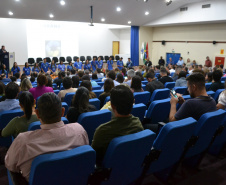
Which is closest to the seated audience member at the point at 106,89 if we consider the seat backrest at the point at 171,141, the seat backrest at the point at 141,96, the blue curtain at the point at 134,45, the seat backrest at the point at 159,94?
the seat backrest at the point at 141,96

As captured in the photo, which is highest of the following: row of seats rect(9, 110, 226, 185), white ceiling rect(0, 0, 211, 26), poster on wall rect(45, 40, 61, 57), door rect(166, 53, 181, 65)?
white ceiling rect(0, 0, 211, 26)

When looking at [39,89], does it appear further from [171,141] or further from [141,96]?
[171,141]

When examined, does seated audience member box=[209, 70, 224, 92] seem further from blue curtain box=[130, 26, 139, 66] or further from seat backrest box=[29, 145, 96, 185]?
blue curtain box=[130, 26, 139, 66]

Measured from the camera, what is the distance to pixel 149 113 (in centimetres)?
308

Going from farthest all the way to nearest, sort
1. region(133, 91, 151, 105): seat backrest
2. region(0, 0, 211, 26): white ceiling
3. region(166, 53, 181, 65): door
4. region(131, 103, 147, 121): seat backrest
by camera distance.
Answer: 1. region(166, 53, 181, 65): door
2. region(0, 0, 211, 26): white ceiling
3. region(133, 91, 151, 105): seat backrest
4. region(131, 103, 147, 121): seat backrest

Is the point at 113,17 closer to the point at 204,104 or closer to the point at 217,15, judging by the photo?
the point at 217,15

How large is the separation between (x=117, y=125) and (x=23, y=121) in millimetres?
1040

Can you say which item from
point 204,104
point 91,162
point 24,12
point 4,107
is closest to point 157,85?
point 204,104

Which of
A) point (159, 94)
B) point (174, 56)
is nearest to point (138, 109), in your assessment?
point (159, 94)

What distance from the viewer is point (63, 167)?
1.32 meters

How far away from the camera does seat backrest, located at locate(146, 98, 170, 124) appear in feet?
9.91

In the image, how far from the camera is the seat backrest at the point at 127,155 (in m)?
1.50

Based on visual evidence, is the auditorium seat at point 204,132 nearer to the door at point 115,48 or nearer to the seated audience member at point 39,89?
the seated audience member at point 39,89

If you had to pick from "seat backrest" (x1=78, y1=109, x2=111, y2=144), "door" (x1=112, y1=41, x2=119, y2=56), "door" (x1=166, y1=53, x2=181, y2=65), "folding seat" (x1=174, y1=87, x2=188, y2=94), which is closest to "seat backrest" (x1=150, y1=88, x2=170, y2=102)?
"folding seat" (x1=174, y1=87, x2=188, y2=94)
